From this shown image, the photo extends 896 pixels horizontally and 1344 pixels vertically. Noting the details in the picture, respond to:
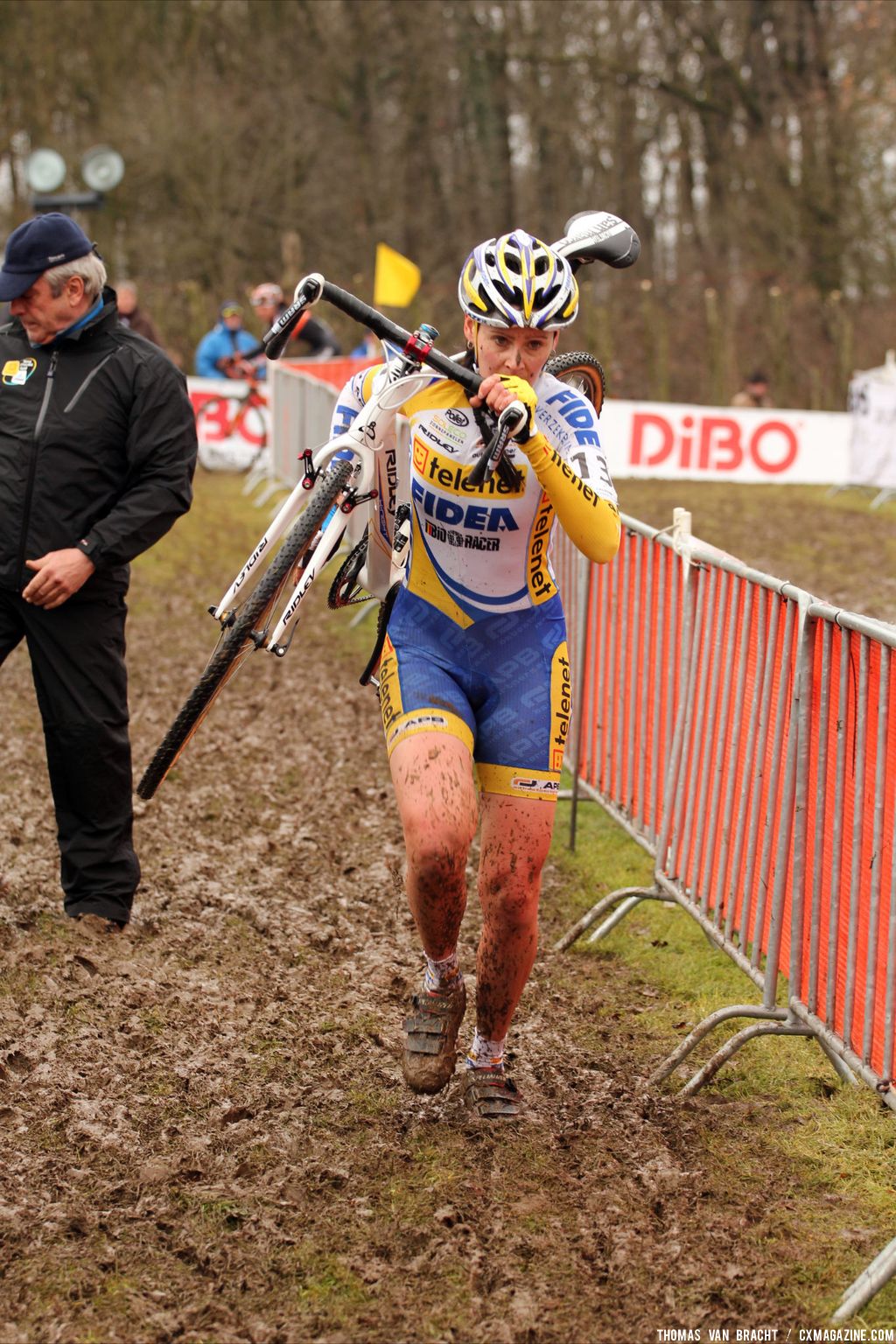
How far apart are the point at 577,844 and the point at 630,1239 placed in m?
3.73

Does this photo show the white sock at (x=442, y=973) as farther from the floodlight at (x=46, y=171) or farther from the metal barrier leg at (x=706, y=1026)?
the floodlight at (x=46, y=171)

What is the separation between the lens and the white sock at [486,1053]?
465 centimetres

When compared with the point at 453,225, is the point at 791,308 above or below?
below

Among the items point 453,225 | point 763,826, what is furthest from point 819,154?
point 763,826

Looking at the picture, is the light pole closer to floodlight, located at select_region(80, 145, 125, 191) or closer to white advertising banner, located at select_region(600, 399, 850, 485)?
floodlight, located at select_region(80, 145, 125, 191)

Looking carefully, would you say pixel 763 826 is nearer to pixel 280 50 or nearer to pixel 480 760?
pixel 480 760

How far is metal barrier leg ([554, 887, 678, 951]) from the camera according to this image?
609 centimetres

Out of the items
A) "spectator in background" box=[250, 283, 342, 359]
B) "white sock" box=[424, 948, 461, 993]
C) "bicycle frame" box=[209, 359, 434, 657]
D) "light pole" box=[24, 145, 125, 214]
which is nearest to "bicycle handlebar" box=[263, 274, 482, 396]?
"bicycle frame" box=[209, 359, 434, 657]

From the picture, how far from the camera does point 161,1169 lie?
4.22 meters

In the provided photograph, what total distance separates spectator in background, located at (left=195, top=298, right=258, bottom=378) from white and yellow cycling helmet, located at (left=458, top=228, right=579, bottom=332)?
54.3ft

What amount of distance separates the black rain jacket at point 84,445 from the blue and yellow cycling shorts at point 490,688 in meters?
1.51

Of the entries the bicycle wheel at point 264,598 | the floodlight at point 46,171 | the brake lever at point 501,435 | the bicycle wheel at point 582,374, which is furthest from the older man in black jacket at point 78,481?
the floodlight at point 46,171

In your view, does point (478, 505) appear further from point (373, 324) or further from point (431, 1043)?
point (431, 1043)

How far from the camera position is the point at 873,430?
21.3 metres
